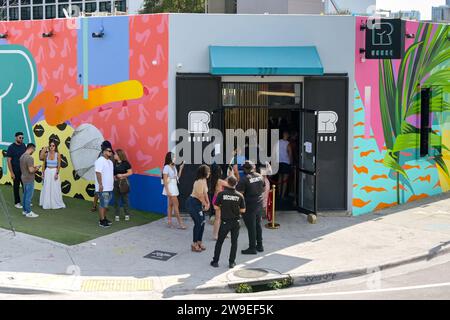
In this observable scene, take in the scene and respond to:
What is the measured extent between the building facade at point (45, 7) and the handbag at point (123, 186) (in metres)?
96.9

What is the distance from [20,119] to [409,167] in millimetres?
11471

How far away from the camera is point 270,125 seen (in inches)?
667

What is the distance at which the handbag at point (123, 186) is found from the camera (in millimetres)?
14508

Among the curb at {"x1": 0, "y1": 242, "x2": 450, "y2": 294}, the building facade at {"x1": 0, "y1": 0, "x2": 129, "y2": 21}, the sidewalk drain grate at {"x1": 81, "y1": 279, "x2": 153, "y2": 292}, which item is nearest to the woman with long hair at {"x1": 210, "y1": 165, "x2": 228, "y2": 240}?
the curb at {"x1": 0, "y1": 242, "x2": 450, "y2": 294}

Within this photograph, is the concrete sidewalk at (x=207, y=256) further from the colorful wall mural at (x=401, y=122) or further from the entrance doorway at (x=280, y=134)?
the colorful wall mural at (x=401, y=122)

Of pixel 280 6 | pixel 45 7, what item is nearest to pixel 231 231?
pixel 280 6

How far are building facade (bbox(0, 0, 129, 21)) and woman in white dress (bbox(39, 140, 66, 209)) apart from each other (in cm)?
9562

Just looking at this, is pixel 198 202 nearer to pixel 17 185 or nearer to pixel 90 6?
pixel 17 185

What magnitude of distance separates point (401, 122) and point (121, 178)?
7744 mm

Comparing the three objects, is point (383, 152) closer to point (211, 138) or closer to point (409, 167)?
point (409, 167)

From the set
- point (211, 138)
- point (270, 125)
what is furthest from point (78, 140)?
point (270, 125)

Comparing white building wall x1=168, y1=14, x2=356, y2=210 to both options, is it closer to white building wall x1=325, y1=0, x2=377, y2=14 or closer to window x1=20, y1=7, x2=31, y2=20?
white building wall x1=325, y1=0, x2=377, y2=14

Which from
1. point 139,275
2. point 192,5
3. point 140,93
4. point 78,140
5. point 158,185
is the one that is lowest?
point 139,275

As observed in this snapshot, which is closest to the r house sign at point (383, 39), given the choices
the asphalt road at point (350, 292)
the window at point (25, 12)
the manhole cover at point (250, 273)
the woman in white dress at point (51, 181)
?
the asphalt road at point (350, 292)
